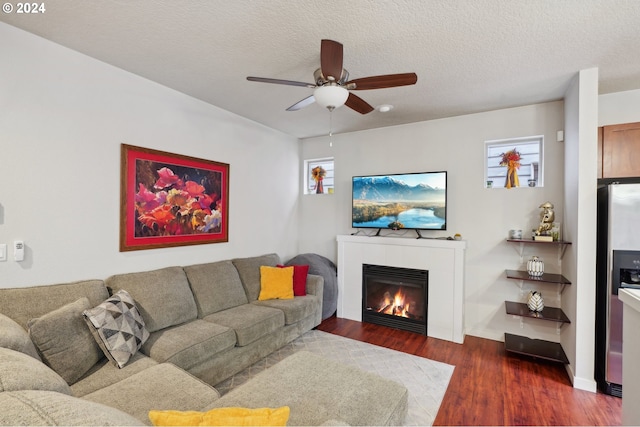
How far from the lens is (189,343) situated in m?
2.28

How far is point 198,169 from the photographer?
334 cm

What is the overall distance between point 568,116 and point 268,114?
3236 mm

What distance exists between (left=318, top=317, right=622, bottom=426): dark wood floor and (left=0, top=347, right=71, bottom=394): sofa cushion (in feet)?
7.38

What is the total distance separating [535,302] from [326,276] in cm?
238

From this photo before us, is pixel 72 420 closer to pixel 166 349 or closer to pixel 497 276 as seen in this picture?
pixel 166 349

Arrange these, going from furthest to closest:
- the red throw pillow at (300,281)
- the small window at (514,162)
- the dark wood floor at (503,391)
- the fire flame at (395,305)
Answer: the fire flame at (395,305)
the red throw pillow at (300,281)
the small window at (514,162)
the dark wood floor at (503,391)

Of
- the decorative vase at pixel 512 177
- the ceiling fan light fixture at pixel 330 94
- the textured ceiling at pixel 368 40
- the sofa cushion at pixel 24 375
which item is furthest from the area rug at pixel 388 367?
the textured ceiling at pixel 368 40

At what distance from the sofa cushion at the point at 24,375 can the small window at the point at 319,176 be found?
3.89 m

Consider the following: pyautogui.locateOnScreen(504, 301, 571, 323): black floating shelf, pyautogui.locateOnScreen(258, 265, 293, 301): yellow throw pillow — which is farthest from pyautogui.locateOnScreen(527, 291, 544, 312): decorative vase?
pyautogui.locateOnScreen(258, 265, 293, 301): yellow throw pillow

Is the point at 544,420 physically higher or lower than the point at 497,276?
lower

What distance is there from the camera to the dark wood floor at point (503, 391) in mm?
2162

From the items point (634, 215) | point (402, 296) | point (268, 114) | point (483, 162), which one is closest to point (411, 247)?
point (402, 296)

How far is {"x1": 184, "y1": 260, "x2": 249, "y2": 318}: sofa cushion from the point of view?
3.00 m

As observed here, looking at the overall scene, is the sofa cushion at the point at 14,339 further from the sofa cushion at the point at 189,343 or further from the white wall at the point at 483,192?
the white wall at the point at 483,192
